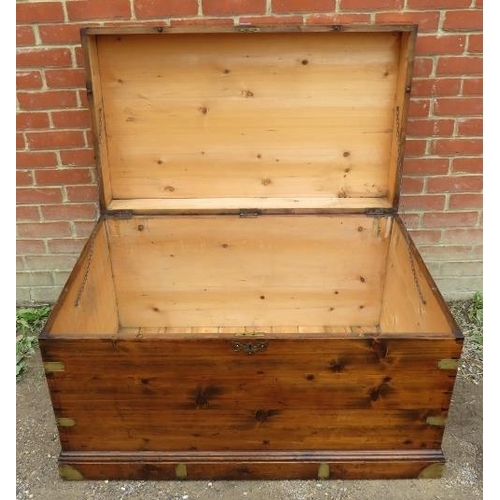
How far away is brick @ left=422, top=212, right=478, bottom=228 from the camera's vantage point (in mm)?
2848

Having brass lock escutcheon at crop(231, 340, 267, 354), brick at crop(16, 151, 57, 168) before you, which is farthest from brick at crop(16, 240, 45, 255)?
brass lock escutcheon at crop(231, 340, 267, 354)

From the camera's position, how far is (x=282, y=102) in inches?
92.9

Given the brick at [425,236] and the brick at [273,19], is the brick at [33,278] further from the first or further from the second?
the brick at [425,236]

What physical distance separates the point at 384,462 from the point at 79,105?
79.4 inches

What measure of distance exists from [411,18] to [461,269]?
1.37 meters

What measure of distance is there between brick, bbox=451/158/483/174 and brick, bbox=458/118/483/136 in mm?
132

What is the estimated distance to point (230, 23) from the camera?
238 cm

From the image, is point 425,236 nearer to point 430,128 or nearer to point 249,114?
point 430,128

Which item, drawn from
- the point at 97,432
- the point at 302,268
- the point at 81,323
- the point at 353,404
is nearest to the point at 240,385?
the point at 353,404

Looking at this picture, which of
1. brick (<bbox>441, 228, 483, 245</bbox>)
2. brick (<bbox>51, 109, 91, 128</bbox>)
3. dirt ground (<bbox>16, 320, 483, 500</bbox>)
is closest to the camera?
dirt ground (<bbox>16, 320, 483, 500</bbox>)

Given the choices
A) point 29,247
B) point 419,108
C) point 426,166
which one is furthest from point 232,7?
point 29,247

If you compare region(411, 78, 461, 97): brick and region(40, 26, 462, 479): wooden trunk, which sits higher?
region(411, 78, 461, 97): brick

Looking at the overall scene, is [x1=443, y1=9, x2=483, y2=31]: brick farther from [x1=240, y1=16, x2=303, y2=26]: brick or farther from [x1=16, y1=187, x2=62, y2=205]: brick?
[x1=16, y1=187, x2=62, y2=205]: brick

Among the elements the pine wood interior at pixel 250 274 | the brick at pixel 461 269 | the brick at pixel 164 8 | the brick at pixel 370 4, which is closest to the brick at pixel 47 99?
the brick at pixel 164 8
